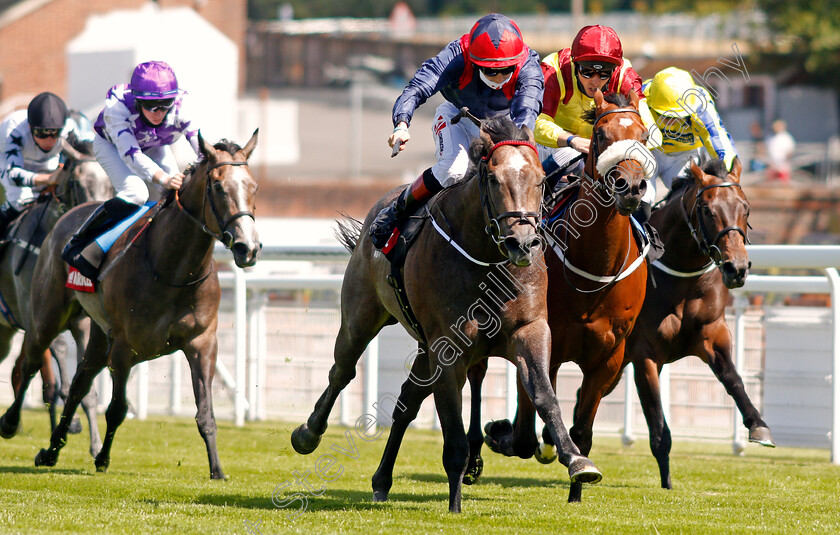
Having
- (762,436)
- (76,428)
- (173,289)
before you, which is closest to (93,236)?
Answer: (173,289)

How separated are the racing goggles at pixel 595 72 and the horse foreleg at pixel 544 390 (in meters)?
1.59

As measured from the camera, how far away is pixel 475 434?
21.1ft

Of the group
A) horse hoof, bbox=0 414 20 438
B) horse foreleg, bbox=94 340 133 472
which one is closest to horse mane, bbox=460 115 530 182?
horse foreleg, bbox=94 340 133 472

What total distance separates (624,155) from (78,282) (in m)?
3.73

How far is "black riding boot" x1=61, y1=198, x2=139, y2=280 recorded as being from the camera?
23.4 feet

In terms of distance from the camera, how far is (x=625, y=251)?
18.9ft

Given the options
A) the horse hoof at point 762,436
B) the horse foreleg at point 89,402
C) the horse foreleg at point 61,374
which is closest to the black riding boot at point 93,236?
the horse foreleg at point 89,402

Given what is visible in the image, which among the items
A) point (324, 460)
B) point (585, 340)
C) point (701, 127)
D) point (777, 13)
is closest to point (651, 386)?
point (585, 340)

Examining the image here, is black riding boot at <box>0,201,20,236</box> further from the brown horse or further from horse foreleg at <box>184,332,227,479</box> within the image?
the brown horse

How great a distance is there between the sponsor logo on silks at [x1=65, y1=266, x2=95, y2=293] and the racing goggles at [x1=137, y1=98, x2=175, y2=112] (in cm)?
115

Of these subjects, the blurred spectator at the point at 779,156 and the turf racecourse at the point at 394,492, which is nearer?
the turf racecourse at the point at 394,492

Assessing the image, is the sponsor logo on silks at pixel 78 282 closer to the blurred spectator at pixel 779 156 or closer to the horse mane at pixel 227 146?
the horse mane at pixel 227 146

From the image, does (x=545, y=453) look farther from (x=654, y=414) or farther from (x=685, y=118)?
(x=685, y=118)

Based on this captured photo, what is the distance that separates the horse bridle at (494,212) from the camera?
4.83 metres
